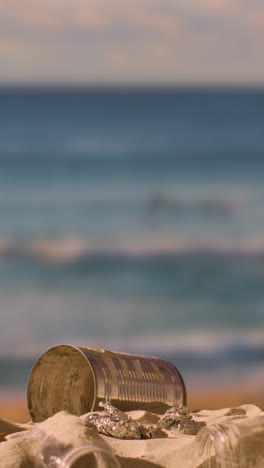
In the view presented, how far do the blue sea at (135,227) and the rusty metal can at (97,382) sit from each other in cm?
244

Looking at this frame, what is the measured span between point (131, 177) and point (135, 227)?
55cm

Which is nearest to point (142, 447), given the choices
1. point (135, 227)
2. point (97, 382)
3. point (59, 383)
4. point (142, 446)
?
point (142, 446)

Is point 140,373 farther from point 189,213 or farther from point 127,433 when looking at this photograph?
point 189,213

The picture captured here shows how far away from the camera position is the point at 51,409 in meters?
2.62

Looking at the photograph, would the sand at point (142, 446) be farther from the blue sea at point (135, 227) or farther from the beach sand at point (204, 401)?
the blue sea at point (135, 227)

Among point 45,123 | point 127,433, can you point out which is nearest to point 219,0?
point 45,123

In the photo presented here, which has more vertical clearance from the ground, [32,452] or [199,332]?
[199,332]

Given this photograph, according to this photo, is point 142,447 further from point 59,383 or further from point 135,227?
point 135,227

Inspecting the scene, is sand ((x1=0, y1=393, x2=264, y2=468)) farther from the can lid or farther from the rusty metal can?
the can lid

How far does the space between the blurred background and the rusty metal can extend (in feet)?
9.08

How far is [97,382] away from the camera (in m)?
2.38

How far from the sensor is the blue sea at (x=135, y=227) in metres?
5.75

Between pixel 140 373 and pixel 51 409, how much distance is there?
279 mm

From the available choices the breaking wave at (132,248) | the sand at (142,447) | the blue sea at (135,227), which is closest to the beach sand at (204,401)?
the blue sea at (135,227)
